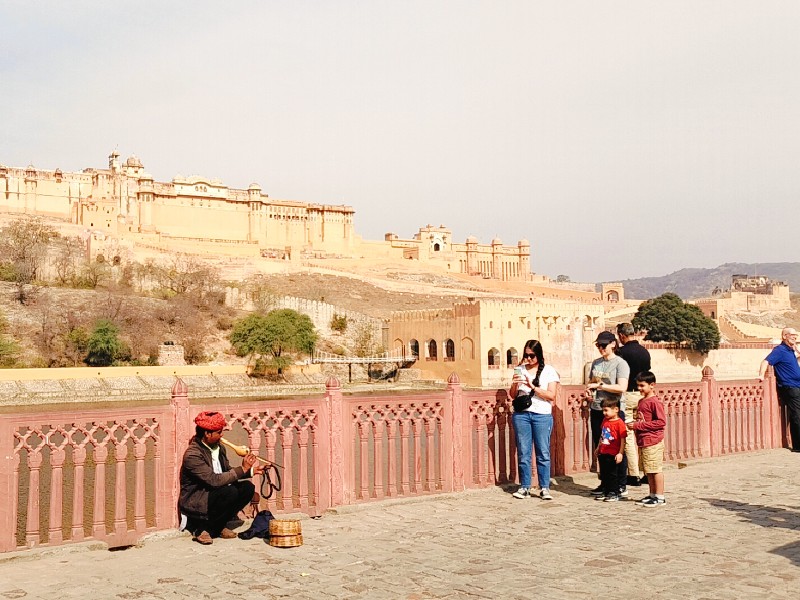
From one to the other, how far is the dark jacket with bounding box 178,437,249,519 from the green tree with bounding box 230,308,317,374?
32893 millimetres

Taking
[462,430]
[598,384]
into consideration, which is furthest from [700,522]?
[462,430]

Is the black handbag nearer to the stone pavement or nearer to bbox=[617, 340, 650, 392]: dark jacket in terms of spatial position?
the stone pavement

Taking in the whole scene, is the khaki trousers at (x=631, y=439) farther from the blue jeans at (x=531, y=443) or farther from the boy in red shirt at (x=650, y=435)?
the blue jeans at (x=531, y=443)

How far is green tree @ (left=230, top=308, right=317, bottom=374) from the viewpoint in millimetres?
39406

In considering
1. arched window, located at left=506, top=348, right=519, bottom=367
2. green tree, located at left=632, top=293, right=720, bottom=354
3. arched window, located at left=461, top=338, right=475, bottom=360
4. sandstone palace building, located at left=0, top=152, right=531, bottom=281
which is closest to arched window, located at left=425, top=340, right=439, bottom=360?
arched window, located at left=461, top=338, right=475, bottom=360

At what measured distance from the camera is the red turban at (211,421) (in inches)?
263

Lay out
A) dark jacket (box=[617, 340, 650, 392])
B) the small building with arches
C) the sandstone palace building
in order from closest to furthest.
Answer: dark jacket (box=[617, 340, 650, 392]) < the small building with arches < the sandstone palace building

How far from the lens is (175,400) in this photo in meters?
6.86

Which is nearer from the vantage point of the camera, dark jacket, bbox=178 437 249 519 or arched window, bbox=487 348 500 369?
dark jacket, bbox=178 437 249 519

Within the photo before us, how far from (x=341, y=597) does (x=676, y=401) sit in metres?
6.43

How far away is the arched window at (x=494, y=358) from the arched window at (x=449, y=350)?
2.03m

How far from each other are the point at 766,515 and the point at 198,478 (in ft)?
16.5

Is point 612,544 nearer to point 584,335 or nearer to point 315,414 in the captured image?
point 315,414

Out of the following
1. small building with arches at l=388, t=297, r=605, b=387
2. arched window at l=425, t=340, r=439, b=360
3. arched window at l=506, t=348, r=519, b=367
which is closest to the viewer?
small building with arches at l=388, t=297, r=605, b=387
